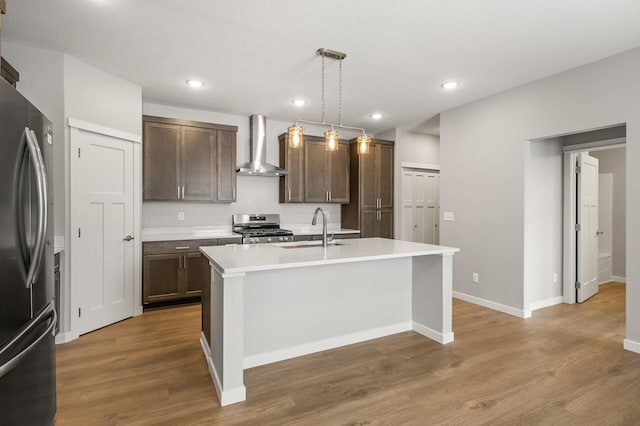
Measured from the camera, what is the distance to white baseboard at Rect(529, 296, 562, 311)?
402 centimetres

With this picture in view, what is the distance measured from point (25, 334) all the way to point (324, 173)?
4402 millimetres

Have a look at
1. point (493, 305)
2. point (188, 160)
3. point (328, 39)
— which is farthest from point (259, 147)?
point (493, 305)

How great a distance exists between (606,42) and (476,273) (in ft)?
8.79

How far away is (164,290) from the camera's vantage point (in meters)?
4.06

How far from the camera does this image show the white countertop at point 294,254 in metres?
2.16

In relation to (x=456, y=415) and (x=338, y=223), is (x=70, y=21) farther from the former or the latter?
(x=338, y=223)

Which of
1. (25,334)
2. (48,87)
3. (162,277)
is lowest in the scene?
(162,277)

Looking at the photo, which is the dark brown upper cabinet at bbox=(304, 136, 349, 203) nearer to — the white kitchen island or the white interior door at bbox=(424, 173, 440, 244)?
the white interior door at bbox=(424, 173, 440, 244)

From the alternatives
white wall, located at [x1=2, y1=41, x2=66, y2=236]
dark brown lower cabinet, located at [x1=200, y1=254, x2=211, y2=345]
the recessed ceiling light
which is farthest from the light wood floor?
the recessed ceiling light

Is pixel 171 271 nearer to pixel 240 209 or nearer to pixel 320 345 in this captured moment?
pixel 240 209

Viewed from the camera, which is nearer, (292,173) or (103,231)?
(103,231)

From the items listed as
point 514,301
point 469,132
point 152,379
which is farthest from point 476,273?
point 152,379

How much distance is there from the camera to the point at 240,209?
5.16 meters

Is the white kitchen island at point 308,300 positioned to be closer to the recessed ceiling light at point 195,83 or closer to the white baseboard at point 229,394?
the white baseboard at point 229,394
